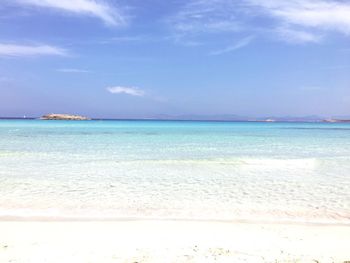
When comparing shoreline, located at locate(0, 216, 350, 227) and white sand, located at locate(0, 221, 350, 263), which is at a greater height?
white sand, located at locate(0, 221, 350, 263)

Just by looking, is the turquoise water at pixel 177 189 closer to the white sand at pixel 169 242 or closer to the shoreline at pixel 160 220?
the shoreline at pixel 160 220

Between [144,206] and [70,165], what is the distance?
23.0 feet

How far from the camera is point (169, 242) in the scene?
5.63 m

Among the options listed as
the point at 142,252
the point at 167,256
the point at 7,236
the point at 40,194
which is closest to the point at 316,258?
the point at 167,256

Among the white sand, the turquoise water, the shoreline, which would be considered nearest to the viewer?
the white sand

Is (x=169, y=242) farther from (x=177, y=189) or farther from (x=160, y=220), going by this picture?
(x=177, y=189)

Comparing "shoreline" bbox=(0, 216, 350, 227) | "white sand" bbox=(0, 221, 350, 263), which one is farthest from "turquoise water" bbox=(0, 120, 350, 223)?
"white sand" bbox=(0, 221, 350, 263)

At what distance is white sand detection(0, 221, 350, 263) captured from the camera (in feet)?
16.2

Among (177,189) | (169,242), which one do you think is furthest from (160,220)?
(177,189)

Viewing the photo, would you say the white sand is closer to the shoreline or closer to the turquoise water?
the shoreline

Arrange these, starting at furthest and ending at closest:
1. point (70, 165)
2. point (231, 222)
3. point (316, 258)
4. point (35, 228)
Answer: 1. point (70, 165)
2. point (231, 222)
3. point (35, 228)
4. point (316, 258)

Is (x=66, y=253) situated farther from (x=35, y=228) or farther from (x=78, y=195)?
(x=78, y=195)

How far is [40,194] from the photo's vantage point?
9125mm

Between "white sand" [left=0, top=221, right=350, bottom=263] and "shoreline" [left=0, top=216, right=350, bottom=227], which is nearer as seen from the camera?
"white sand" [left=0, top=221, right=350, bottom=263]
